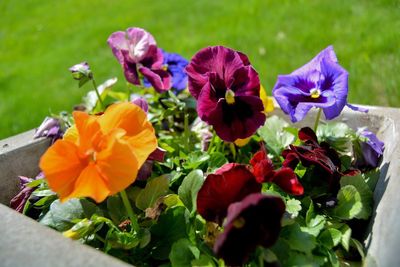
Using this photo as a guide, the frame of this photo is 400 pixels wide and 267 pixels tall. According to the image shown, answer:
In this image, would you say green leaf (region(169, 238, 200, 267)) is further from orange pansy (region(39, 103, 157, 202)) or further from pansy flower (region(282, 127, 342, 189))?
pansy flower (region(282, 127, 342, 189))

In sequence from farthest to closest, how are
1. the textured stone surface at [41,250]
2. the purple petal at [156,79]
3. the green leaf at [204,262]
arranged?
the purple petal at [156,79] → the green leaf at [204,262] → the textured stone surface at [41,250]

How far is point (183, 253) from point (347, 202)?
1.05ft

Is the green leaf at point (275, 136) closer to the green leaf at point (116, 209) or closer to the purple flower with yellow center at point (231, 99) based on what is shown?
the purple flower with yellow center at point (231, 99)

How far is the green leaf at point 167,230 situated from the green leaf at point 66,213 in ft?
0.42

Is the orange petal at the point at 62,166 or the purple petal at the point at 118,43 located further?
the purple petal at the point at 118,43

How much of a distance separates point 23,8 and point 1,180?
444 cm

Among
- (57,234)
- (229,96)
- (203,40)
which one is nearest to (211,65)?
(229,96)

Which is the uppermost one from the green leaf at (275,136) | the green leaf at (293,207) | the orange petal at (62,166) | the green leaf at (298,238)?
the orange petal at (62,166)

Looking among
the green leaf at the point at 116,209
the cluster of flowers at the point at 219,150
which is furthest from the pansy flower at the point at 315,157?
the green leaf at the point at 116,209

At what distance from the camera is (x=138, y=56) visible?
1304 mm

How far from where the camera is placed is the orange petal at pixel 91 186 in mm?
814

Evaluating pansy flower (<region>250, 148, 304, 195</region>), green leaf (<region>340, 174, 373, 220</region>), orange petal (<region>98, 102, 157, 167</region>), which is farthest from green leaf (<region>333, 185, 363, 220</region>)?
orange petal (<region>98, 102, 157, 167</region>)

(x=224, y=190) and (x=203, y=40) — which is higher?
(x=224, y=190)

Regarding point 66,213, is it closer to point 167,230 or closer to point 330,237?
point 167,230
